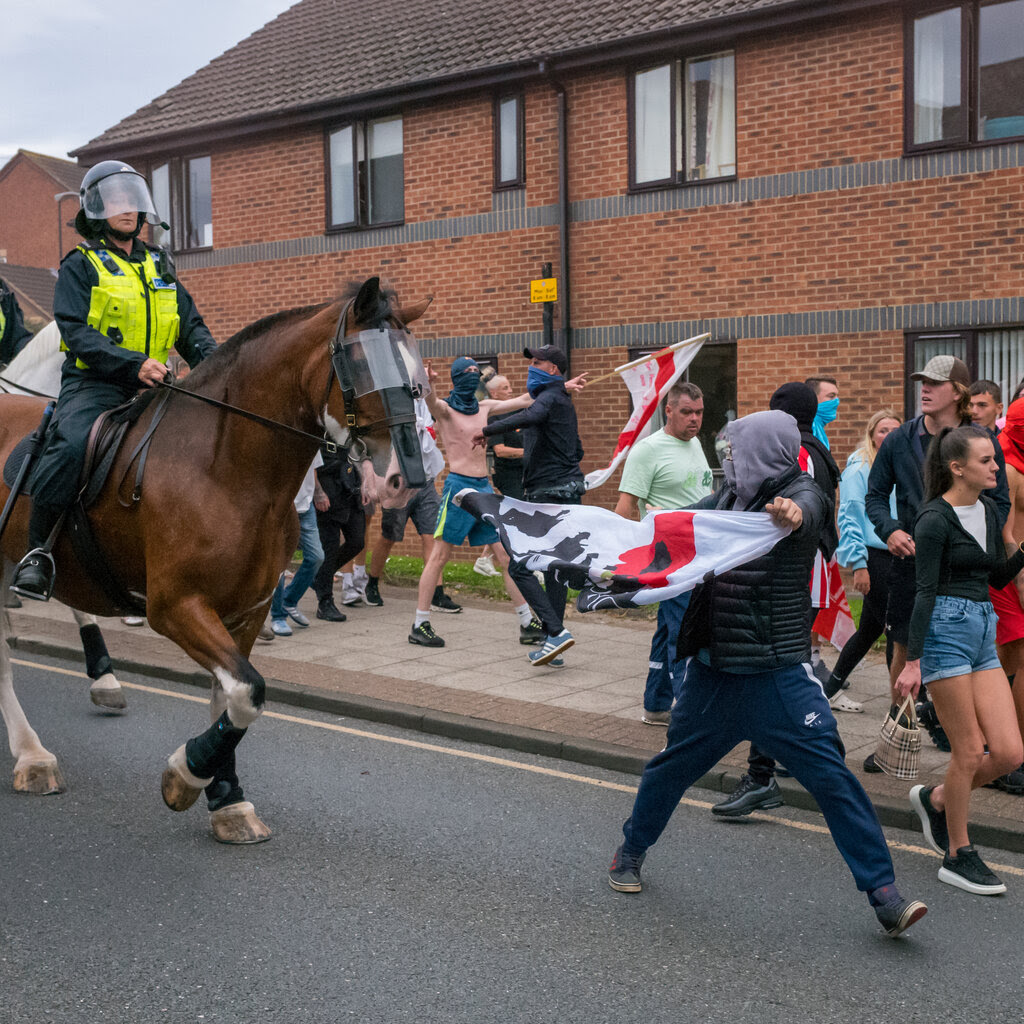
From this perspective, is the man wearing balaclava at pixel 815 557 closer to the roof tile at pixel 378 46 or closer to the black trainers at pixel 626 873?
the black trainers at pixel 626 873

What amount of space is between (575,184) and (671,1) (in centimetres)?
240

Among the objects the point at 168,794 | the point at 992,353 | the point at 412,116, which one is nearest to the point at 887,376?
the point at 992,353

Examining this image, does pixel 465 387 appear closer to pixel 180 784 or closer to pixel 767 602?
pixel 180 784

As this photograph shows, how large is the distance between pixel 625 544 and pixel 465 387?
5502 mm

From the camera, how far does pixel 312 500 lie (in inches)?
412

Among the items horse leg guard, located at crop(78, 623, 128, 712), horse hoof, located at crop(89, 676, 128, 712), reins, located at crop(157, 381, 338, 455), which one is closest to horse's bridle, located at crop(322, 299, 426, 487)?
reins, located at crop(157, 381, 338, 455)

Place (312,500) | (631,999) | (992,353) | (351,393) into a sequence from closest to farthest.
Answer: (631,999) < (351,393) < (312,500) < (992,353)

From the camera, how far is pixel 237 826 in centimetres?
533

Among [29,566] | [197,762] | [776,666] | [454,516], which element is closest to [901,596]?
[776,666]

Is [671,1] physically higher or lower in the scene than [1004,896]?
higher

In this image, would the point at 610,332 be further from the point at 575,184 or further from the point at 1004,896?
the point at 1004,896

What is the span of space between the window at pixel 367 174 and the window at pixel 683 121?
3713mm

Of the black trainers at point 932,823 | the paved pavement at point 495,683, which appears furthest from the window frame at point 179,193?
the black trainers at point 932,823

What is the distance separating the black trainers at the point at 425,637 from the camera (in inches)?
385
